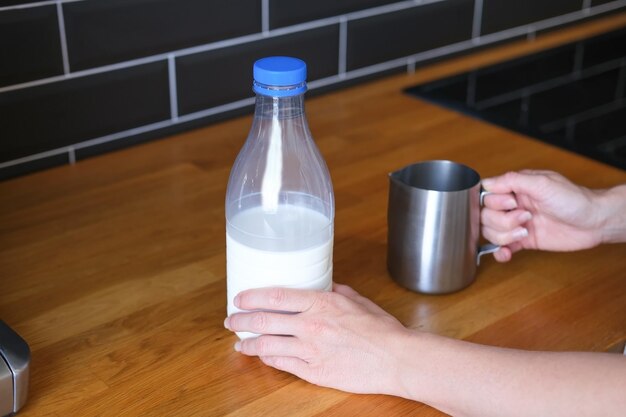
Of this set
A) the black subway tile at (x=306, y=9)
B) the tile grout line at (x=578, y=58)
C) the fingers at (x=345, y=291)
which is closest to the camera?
the fingers at (x=345, y=291)

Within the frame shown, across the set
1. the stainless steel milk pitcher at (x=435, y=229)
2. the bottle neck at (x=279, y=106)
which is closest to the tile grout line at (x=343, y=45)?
the stainless steel milk pitcher at (x=435, y=229)

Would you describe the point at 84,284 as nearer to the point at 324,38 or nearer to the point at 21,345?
the point at 21,345

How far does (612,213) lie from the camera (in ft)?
3.77

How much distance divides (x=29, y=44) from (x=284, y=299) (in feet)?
2.13

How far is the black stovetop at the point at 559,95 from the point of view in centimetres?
160

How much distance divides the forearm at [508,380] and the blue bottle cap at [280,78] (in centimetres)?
28

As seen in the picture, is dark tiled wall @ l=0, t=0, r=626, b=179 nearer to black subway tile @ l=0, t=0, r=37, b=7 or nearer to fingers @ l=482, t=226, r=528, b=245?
black subway tile @ l=0, t=0, r=37, b=7

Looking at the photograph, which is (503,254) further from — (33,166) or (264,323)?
(33,166)

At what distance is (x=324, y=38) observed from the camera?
1682 millimetres

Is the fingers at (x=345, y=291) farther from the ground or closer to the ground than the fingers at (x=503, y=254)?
farther from the ground

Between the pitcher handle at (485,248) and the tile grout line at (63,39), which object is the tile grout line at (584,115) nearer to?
the pitcher handle at (485,248)

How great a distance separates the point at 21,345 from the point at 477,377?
1.50 feet

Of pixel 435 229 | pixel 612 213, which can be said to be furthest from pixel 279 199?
pixel 612 213

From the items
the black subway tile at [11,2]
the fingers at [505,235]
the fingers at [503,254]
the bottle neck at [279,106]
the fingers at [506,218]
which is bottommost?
the fingers at [503,254]
